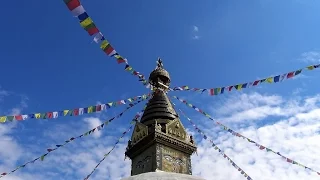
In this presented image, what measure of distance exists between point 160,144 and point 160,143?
0.05 meters

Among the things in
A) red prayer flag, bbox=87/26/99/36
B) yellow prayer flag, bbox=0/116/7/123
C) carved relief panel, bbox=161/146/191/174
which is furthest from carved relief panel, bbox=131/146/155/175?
red prayer flag, bbox=87/26/99/36

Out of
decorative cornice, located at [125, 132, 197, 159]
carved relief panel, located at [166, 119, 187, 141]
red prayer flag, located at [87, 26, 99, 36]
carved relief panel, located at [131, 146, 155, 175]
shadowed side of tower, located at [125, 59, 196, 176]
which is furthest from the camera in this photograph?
carved relief panel, located at [166, 119, 187, 141]

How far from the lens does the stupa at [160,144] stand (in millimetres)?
17781

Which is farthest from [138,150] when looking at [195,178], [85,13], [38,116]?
[85,13]

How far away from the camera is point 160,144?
18297 mm

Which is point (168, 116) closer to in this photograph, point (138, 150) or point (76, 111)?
point (138, 150)

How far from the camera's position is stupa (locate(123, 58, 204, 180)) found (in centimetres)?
1778

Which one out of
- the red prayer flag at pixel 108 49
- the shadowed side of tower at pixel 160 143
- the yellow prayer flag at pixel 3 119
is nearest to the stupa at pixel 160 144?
the shadowed side of tower at pixel 160 143

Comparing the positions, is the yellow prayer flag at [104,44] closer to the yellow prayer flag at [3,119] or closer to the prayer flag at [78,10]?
the prayer flag at [78,10]

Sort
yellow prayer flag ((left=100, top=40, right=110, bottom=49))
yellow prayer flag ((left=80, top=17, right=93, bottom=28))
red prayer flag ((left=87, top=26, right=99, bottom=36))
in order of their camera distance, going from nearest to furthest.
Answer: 1. yellow prayer flag ((left=80, top=17, right=93, bottom=28))
2. red prayer flag ((left=87, top=26, right=99, bottom=36))
3. yellow prayer flag ((left=100, top=40, right=110, bottom=49))

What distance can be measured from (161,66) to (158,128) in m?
6.65

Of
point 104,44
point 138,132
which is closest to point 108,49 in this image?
point 104,44

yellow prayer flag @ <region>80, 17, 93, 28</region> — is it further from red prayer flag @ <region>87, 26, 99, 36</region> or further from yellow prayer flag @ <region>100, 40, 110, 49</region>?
yellow prayer flag @ <region>100, 40, 110, 49</region>

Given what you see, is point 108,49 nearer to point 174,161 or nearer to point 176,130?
point 174,161
